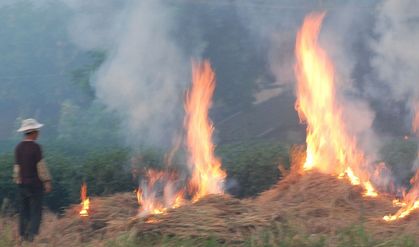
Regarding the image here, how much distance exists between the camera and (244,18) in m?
14.6

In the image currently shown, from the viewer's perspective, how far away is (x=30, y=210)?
7.94 metres

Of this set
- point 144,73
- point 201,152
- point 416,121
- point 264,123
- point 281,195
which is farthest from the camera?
point 264,123

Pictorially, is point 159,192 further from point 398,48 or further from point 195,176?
point 398,48

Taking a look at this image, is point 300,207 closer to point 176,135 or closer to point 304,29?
point 304,29

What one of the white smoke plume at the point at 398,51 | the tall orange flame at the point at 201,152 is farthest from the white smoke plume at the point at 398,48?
the tall orange flame at the point at 201,152

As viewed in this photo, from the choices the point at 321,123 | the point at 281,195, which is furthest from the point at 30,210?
the point at 321,123

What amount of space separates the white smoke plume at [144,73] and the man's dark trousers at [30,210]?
4085 mm

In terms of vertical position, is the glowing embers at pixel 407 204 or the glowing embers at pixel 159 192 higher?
the glowing embers at pixel 159 192

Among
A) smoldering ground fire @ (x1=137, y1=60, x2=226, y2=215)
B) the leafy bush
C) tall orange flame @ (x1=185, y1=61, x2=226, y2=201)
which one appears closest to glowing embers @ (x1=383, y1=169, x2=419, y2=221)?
the leafy bush

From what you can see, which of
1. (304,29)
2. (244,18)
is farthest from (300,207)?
(244,18)

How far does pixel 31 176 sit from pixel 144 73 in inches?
189

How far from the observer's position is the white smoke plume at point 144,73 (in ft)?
40.1

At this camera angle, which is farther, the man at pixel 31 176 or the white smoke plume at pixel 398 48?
the white smoke plume at pixel 398 48

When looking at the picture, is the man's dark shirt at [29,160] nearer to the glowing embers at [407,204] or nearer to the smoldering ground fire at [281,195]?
the smoldering ground fire at [281,195]
